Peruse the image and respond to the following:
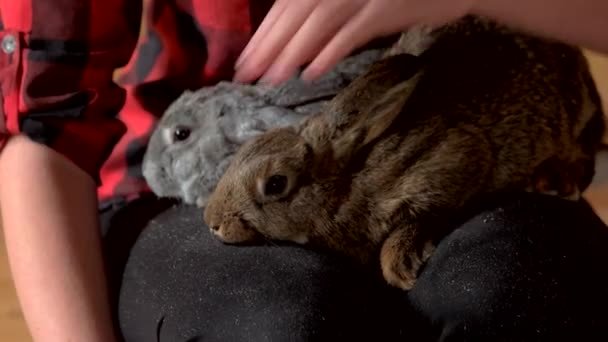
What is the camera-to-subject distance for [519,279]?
71cm

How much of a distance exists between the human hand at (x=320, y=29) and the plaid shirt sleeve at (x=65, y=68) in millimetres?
121

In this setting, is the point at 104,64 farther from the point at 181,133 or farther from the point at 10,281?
the point at 10,281

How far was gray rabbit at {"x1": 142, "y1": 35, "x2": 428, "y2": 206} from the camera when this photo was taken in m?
0.78

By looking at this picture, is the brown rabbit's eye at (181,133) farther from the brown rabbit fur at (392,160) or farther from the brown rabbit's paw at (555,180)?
the brown rabbit's paw at (555,180)

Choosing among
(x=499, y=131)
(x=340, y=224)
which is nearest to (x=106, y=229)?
(x=340, y=224)

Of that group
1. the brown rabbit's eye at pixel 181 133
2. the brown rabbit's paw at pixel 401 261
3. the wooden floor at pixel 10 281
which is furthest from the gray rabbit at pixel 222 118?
the wooden floor at pixel 10 281

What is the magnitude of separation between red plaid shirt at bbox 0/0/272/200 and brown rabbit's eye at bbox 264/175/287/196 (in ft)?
0.57

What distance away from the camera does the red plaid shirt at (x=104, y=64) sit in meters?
0.84

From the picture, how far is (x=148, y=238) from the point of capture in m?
0.86

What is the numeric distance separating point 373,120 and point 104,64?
28 cm

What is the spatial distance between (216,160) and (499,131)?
23 cm

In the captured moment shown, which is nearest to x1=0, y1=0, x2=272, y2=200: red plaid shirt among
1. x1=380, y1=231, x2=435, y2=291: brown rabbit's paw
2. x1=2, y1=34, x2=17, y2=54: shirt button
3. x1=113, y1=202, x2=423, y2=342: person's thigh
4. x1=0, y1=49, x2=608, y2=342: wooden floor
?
x1=2, y1=34, x2=17, y2=54: shirt button

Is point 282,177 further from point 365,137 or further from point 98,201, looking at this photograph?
point 98,201

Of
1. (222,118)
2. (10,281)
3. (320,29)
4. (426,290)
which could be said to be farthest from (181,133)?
(10,281)
